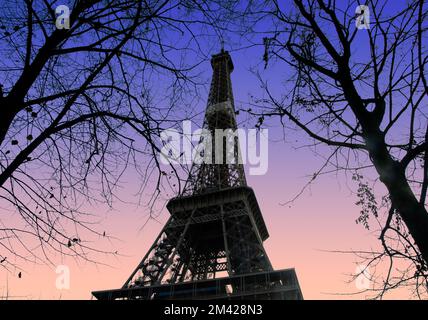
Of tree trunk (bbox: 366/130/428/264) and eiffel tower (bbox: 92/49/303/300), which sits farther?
eiffel tower (bbox: 92/49/303/300)

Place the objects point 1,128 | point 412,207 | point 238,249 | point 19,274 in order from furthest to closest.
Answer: point 238,249, point 19,274, point 412,207, point 1,128

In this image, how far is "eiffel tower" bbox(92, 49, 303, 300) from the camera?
27.0 m

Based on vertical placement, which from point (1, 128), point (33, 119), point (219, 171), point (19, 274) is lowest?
point (19, 274)

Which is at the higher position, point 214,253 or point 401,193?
point 214,253

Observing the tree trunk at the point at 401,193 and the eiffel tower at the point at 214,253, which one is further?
the eiffel tower at the point at 214,253

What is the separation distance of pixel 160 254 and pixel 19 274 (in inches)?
1231

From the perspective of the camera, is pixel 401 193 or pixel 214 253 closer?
pixel 401 193

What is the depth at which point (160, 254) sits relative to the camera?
34.8 metres

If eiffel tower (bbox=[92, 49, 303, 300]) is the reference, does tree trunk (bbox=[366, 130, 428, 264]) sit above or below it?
below

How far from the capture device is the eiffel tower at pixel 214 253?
27016mm

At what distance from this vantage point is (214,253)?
39812 millimetres
